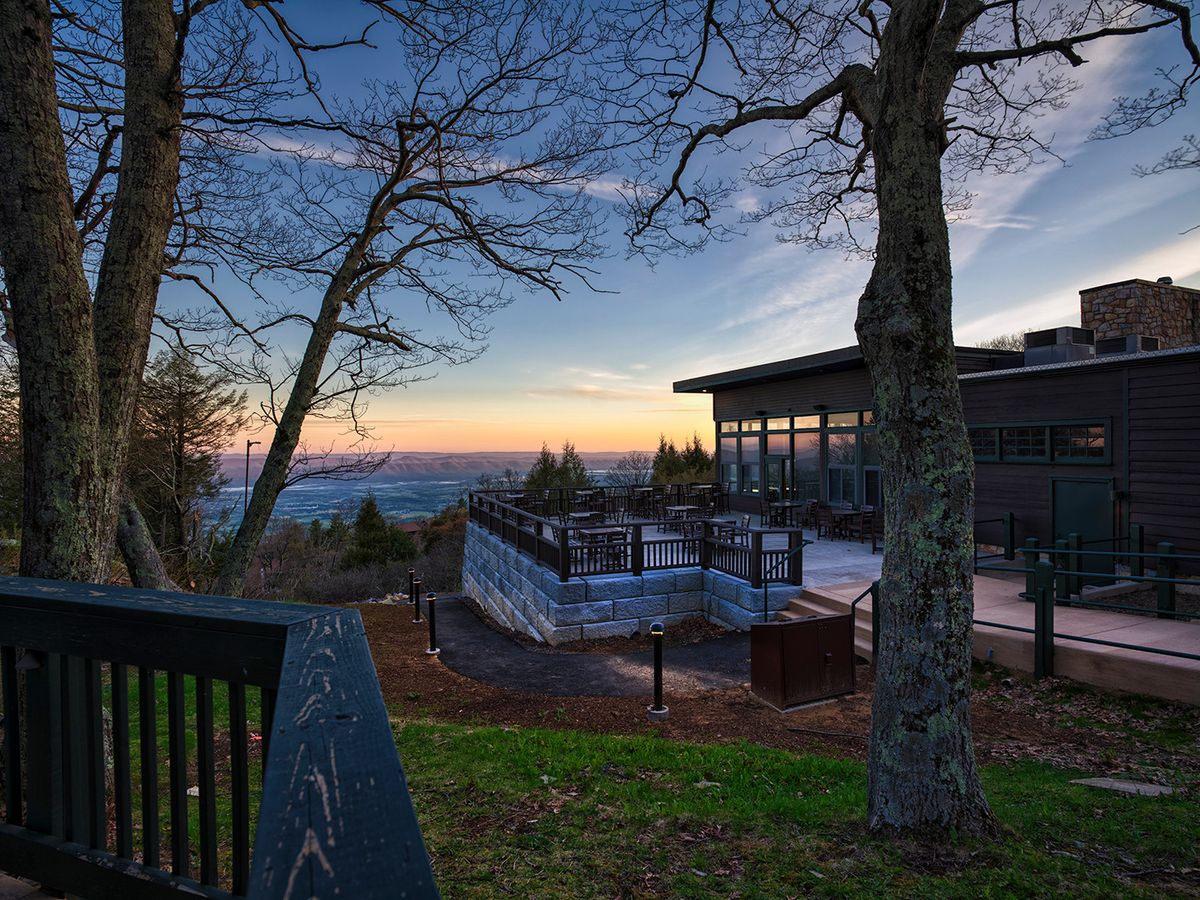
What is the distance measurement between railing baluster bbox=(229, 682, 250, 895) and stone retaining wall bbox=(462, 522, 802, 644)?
9846 mm

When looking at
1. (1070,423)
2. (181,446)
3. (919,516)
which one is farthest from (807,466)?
(181,446)

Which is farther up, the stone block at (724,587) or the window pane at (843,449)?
the window pane at (843,449)

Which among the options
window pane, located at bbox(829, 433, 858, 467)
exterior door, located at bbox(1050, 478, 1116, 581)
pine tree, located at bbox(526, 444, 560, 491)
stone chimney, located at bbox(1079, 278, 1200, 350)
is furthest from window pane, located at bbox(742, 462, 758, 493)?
pine tree, located at bbox(526, 444, 560, 491)

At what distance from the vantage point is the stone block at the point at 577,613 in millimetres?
11414

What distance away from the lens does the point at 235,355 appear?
26.9 ft

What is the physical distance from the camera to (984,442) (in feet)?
45.9

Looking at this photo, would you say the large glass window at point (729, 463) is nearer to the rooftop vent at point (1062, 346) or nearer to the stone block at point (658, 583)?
the rooftop vent at point (1062, 346)

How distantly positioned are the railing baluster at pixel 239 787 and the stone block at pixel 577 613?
9.81 metres

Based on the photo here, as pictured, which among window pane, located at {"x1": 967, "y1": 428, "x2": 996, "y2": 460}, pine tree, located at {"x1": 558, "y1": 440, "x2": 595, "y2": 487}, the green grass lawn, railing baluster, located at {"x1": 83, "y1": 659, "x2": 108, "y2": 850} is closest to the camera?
railing baluster, located at {"x1": 83, "y1": 659, "x2": 108, "y2": 850}

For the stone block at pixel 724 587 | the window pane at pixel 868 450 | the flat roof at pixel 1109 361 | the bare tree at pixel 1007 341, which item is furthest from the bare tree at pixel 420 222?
the bare tree at pixel 1007 341

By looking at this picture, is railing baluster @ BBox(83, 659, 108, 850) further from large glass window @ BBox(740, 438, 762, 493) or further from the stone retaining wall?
large glass window @ BBox(740, 438, 762, 493)

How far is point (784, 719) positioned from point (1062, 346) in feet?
42.8

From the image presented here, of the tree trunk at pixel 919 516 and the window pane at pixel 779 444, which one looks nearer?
the tree trunk at pixel 919 516

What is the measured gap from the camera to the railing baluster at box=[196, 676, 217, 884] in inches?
70.2
